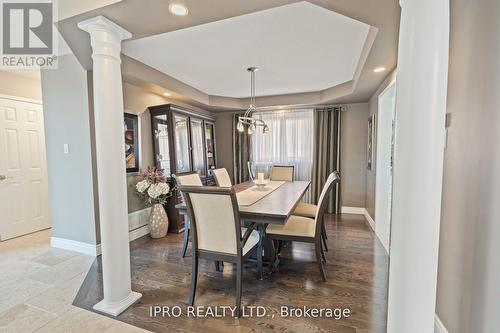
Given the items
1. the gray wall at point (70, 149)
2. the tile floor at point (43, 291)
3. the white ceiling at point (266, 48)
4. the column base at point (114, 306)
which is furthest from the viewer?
the gray wall at point (70, 149)

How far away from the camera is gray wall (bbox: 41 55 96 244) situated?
286 centimetres

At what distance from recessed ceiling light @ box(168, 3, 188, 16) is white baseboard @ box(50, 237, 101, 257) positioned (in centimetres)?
274

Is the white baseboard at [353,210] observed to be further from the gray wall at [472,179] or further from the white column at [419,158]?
the white column at [419,158]

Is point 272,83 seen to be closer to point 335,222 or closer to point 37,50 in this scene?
point 335,222

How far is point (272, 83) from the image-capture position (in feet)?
13.2

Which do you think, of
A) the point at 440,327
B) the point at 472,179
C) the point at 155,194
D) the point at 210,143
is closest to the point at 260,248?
the point at 440,327

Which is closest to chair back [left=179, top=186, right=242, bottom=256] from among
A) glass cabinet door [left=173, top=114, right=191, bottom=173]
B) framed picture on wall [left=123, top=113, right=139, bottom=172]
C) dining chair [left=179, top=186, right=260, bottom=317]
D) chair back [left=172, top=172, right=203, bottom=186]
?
dining chair [left=179, top=186, right=260, bottom=317]

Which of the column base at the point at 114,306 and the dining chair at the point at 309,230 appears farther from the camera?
the dining chair at the point at 309,230

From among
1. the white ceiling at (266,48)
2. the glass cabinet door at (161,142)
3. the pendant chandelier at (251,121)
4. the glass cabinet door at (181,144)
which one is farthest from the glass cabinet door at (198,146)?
the pendant chandelier at (251,121)

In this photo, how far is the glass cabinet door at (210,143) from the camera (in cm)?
512

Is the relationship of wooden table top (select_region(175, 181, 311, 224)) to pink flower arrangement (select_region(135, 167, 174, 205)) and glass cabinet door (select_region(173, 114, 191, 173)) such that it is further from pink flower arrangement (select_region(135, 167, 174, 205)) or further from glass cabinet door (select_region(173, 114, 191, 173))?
glass cabinet door (select_region(173, 114, 191, 173))

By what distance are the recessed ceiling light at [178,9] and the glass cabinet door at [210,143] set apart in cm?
333

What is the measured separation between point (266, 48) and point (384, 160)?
2364mm

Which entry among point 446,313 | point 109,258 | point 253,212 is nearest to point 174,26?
point 253,212
